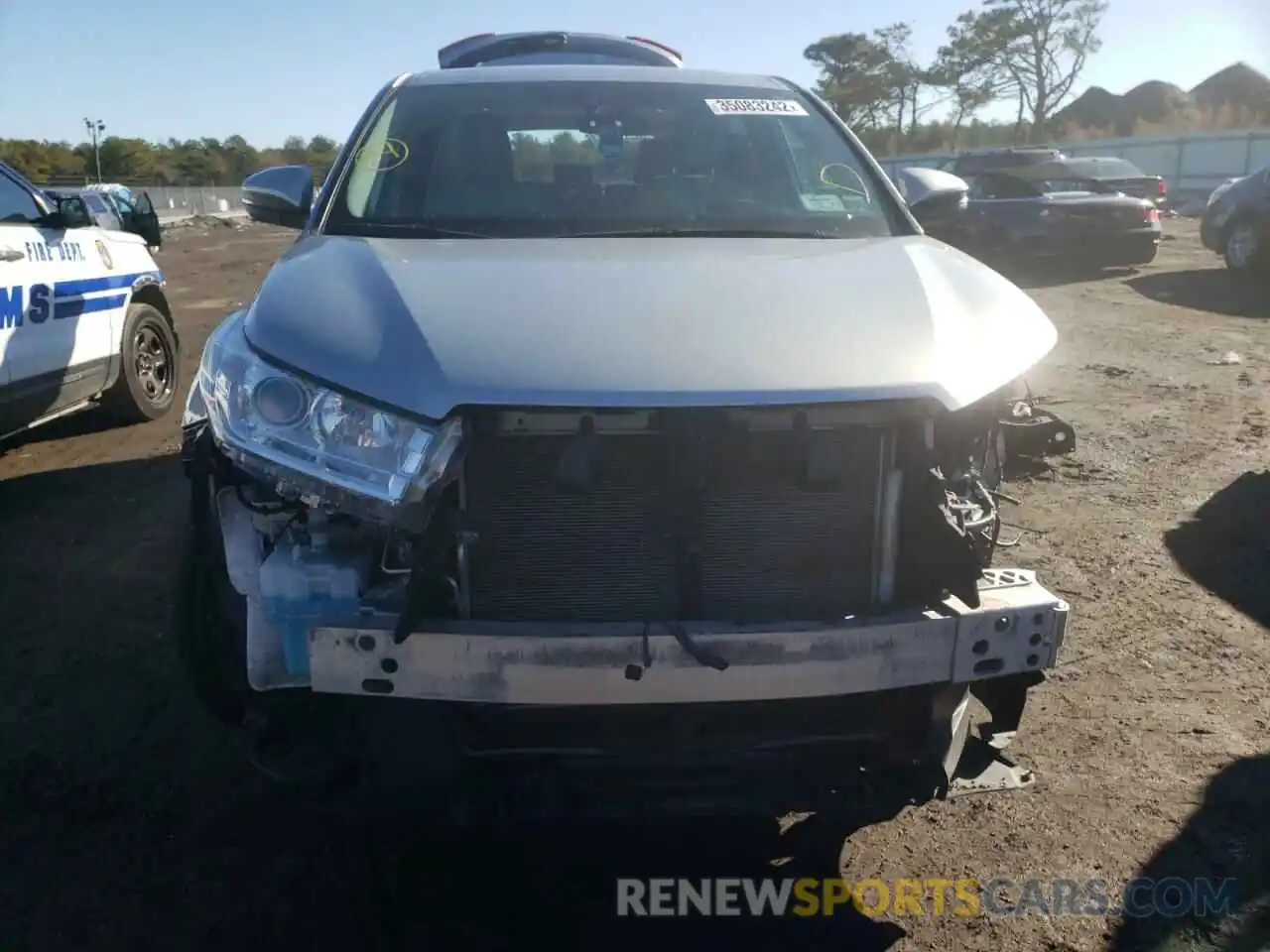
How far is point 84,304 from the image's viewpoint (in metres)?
6.05

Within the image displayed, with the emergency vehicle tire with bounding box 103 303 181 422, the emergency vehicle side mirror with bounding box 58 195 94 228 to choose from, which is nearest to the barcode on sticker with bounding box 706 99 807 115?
the emergency vehicle side mirror with bounding box 58 195 94 228

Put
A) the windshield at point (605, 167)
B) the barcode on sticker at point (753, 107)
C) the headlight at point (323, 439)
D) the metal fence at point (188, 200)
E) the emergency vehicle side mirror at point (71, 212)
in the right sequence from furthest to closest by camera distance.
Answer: the metal fence at point (188, 200) → the emergency vehicle side mirror at point (71, 212) → the barcode on sticker at point (753, 107) → the windshield at point (605, 167) → the headlight at point (323, 439)

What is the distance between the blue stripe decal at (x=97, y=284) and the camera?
582cm

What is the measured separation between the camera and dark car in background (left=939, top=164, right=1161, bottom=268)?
13.4m

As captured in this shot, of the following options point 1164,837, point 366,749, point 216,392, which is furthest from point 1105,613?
point 216,392

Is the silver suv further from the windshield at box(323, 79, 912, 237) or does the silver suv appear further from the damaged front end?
the windshield at box(323, 79, 912, 237)

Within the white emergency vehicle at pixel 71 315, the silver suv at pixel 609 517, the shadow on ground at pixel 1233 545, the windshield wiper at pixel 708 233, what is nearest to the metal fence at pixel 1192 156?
the white emergency vehicle at pixel 71 315

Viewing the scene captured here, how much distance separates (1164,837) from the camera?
9.11ft

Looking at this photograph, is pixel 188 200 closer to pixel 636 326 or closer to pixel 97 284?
pixel 97 284

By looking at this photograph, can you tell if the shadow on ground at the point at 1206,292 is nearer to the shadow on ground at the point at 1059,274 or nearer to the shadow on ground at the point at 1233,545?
the shadow on ground at the point at 1059,274

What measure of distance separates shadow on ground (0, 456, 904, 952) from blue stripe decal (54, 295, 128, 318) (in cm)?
289

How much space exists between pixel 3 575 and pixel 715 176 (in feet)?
10.7

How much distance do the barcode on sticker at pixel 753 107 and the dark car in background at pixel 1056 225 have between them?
35.0 feet

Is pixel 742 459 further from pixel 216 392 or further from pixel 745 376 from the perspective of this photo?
pixel 216 392
